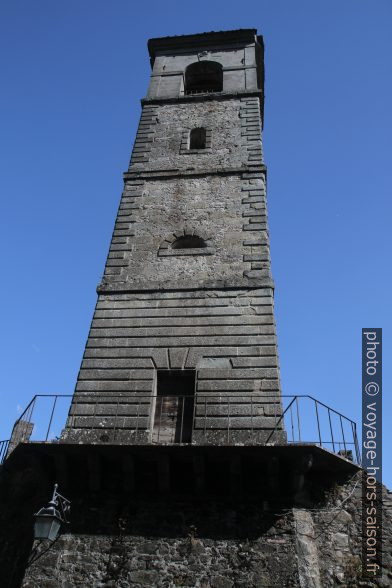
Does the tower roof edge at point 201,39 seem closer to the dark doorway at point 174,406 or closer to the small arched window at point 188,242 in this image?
the small arched window at point 188,242

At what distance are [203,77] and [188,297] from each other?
11.2 m

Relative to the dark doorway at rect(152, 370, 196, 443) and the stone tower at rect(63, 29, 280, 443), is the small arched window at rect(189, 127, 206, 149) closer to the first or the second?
the stone tower at rect(63, 29, 280, 443)

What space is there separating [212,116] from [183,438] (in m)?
10.1

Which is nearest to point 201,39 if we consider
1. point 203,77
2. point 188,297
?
point 203,77

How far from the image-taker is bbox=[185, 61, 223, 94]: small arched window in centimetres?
1828

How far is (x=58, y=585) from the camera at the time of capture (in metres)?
7.27

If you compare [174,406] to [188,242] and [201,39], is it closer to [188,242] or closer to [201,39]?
[188,242]

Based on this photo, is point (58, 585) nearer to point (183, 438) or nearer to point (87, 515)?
point (87, 515)

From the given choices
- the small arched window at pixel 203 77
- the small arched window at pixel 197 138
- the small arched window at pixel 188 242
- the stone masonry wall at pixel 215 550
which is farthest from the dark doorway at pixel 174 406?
the small arched window at pixel 203 77

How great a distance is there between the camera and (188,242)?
11945mm

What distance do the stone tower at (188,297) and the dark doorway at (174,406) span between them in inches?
0.7

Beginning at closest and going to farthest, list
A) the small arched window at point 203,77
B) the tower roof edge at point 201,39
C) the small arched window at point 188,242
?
1. the small arched window at point 188,242
2. the small arched window at point 203,77
3. the tower roof edge at point 201,39

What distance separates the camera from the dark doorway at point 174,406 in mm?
9023

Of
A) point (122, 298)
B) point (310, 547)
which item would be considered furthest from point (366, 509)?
point (122, 298)
